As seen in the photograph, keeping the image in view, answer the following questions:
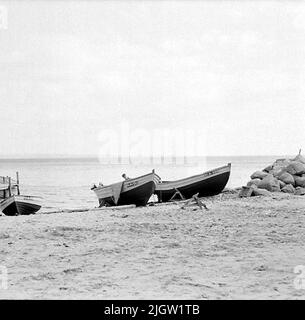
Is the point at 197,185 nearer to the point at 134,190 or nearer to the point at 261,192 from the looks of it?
the point at 261,192

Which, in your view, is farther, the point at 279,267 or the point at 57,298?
the point at 279,267

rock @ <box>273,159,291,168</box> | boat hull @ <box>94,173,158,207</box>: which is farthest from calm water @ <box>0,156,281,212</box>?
rock @ <box>273,159,291,168</box>

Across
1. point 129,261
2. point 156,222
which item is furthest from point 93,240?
point 156,222

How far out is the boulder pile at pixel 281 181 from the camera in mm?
18016

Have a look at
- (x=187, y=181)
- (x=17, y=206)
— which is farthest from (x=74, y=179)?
(x=187, y=181)

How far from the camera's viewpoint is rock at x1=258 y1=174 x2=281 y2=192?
18.6 m

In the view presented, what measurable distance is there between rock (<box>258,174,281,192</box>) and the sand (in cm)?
620

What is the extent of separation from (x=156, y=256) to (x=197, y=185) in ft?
41.4

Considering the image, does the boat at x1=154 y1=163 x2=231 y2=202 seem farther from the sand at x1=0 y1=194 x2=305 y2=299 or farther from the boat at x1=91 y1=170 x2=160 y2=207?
the sand at x1=0 y1=194 x2=305 y2=299

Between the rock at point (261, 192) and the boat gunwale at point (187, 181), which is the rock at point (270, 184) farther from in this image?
the boat gunwale at point (187, 181)

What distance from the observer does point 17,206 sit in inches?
822
